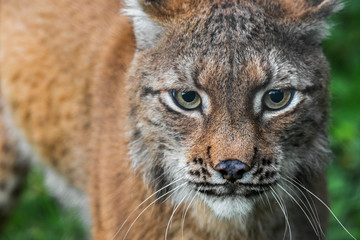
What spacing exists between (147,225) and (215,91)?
122 cm

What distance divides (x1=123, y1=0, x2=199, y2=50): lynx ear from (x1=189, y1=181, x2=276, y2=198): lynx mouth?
1040 mm

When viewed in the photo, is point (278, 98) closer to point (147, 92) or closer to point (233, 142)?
point (233, 142)

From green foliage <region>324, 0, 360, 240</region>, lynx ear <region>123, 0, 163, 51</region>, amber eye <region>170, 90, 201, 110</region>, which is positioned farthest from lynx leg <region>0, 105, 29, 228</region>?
green foliage <region>324, 0, 360, 240</region>

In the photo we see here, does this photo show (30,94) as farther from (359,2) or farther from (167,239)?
(359,2)

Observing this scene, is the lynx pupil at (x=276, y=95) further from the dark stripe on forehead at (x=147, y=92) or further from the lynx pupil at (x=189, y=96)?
the dark stripe on forehead at (x=147, y=92)

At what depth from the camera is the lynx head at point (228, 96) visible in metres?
3.57

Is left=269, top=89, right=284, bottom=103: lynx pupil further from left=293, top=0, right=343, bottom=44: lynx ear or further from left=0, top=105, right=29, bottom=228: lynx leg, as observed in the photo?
left=0, top=105, right=29, bottom=228: lynx leg

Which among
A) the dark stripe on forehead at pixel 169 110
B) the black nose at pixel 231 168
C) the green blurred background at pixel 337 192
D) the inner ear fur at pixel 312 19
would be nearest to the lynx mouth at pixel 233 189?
the black nose at pixel 231 168

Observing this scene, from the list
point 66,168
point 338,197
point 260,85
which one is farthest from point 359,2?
point 260,85

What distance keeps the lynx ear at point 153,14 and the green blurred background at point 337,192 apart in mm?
2449

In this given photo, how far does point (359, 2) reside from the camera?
27.0 ft

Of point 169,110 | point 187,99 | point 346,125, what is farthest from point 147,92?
point 346,125

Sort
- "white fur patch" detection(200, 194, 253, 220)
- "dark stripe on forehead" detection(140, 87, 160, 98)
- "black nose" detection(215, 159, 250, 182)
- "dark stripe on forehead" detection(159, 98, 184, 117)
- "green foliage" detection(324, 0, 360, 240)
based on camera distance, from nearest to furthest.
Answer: "black nose" detection(215, 159, 250, 182) < "white fur patch" detection(200, 194, 253, 220) < "dark stripe on forehead" detection(159, 98, 184, 117) < "dark stripe on forehead" detection(140, 87, 160, 98) < "green foliage" detection(324, 0, 360, 240)

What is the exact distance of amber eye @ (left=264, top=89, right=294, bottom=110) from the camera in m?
3.73
